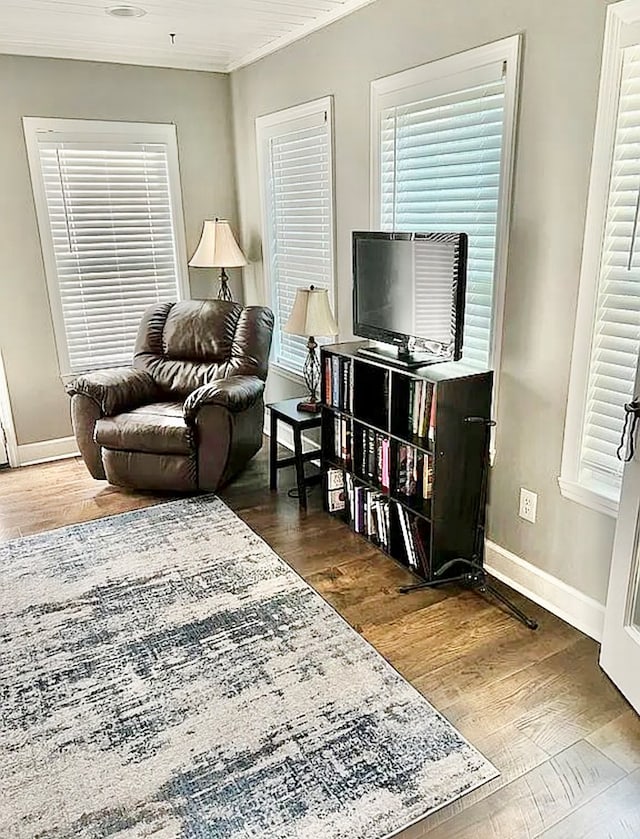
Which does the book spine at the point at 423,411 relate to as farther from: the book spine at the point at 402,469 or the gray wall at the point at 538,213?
the gray wall at the point at 538,213

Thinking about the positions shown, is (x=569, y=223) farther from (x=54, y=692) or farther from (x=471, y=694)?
(x=54, y=692)

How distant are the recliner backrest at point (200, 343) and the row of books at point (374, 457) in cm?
109

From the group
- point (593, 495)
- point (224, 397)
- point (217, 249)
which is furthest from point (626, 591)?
point (217, 249)

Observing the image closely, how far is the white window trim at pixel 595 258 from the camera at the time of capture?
1.94m

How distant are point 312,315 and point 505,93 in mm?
1349

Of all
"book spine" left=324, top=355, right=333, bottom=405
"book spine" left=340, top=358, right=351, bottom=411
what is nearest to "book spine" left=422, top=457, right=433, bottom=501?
"book spine" left=340, top=358, right=351, bottom=411

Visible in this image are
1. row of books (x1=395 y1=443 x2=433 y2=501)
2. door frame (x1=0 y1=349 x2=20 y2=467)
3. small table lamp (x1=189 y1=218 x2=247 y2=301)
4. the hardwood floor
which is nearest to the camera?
the hardwood floor

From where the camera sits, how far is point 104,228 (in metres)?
4.18

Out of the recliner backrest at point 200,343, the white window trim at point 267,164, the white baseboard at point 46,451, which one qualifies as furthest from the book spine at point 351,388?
the white baseboard at point 46,451

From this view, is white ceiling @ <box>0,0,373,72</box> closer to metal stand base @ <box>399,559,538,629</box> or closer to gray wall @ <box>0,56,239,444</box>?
gray wall @ <box>0,56,239,444</box>

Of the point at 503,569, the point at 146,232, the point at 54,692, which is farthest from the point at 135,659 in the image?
the point at 146,232

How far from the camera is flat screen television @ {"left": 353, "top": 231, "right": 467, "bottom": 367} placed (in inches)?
98.3

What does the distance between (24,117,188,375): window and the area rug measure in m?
1.92

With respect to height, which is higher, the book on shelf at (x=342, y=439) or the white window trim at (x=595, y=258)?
the white window trim at (x=595, y=258)
